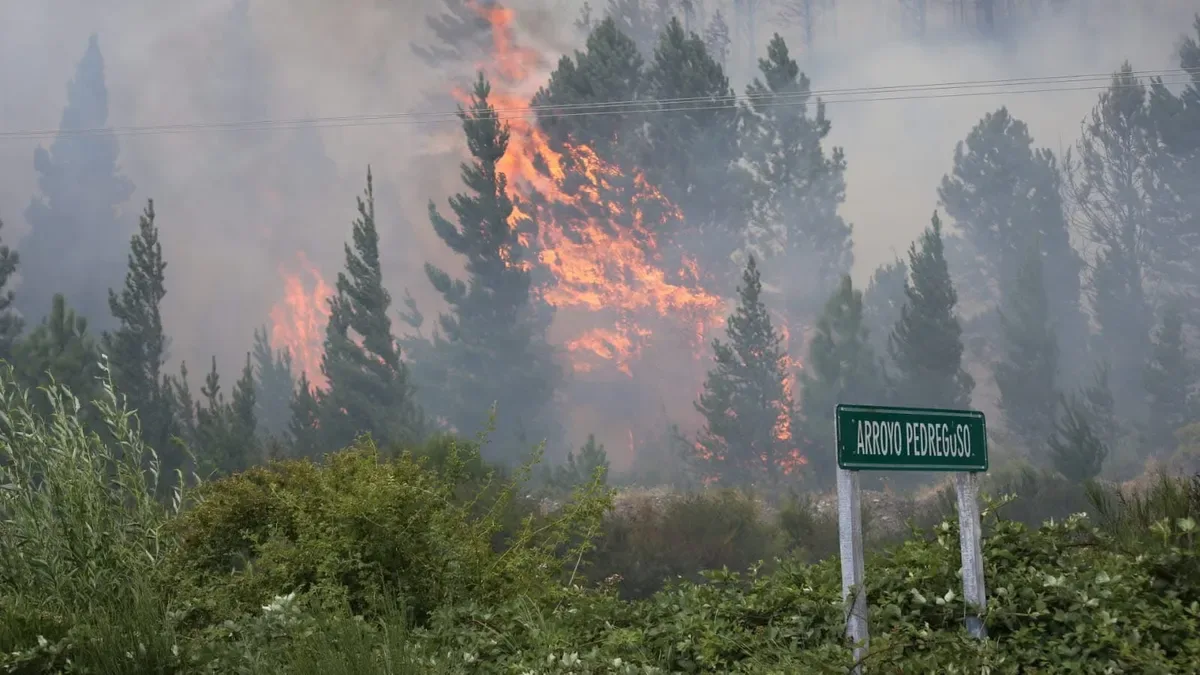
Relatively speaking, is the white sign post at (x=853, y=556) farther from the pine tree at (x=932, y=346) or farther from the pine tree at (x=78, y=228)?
the pine tree at (x=78, y=228)

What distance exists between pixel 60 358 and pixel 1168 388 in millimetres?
33356

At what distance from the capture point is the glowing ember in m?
51.3

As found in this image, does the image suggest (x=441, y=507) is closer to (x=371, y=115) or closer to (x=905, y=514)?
(x=905, y=514)

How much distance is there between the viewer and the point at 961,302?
49156 millimetres

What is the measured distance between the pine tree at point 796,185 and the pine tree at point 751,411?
808 cm

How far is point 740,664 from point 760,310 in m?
31.7

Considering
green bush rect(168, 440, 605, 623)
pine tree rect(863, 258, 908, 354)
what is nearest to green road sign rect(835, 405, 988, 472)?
green bush rect(168, 440, 605, 623)

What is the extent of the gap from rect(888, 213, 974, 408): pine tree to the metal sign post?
32429mm

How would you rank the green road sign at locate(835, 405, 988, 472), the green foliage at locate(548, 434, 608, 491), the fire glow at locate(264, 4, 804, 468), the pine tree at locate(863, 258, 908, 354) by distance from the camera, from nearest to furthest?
1. the green road sign at locate(835, 405, 988, 472)
2. the green foliage at locate(548, 434, 608, 491)
3. the fire glow at locate(264, 4, 804, 468)
4. the pine tree at locate(863, 258, 908, 354)

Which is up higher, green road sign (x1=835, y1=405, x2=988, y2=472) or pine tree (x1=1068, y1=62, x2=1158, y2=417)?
pine tree (x1=1068, y1=62, x2=1158, y2=417)

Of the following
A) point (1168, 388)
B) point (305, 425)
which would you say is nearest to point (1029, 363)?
point (1168, 388)

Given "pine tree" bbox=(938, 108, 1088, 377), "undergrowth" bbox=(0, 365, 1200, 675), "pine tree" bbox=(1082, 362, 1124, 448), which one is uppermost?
"pine tree" bbox=(938, 108, 1088, 377)

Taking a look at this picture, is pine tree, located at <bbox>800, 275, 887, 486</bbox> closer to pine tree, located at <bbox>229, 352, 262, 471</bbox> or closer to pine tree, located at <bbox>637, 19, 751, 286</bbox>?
pine tree, located at <bbox>637, 19, 751, 286</bbox>

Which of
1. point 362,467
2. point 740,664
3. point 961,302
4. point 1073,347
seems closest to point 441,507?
point 362,467
